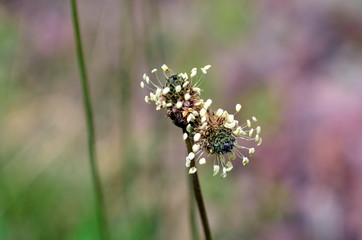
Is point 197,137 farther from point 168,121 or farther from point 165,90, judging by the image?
point 168,121

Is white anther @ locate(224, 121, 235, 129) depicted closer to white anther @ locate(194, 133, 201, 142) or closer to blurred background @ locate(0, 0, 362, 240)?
white anther @ locate(194, 133, 201, 142)

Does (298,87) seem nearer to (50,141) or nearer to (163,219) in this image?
(163,219)

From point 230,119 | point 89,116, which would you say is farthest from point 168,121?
point 230,119

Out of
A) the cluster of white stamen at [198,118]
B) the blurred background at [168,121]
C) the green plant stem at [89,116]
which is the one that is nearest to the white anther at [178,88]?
the cluster of white stamen at [198,118]

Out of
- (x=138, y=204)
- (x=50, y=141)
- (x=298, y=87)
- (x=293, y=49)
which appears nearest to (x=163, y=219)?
(x=138, y=204)

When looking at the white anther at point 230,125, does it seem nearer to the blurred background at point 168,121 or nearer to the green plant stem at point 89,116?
the green plant stem at point 89,116

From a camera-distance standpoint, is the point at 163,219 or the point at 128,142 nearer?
the point at 163,219

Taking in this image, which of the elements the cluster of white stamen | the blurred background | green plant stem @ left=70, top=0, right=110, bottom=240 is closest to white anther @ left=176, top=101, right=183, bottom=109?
the cluster of white stamen

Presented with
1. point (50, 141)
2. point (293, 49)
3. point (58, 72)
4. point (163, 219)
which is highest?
point (58, 72)

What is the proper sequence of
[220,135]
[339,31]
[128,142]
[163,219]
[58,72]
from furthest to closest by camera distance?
[58,72] < [339,31] < [128,142] < [163,219] < [220,135]
